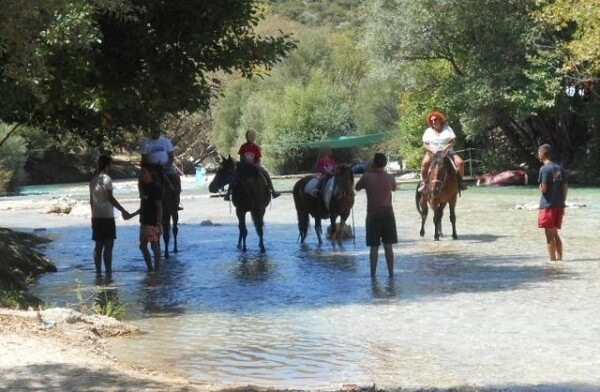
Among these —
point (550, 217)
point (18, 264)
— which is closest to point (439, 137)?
point (550, 217)

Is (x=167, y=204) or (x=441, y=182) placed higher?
(x=441, y=182)

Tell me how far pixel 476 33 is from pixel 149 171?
30796mm

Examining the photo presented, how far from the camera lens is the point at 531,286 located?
45.5ft

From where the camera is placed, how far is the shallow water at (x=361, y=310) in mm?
9055

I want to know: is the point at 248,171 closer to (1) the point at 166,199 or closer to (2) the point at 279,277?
(1) the point at 166,199

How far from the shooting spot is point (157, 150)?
19000 mm

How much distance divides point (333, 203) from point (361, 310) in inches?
323

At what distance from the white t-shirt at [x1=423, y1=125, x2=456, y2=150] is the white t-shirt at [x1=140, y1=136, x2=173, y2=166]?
219 inches

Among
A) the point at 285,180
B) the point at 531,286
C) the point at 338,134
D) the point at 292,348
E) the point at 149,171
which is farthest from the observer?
the point at 338,134

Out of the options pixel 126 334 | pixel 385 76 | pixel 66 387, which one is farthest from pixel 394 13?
pixel 66 387

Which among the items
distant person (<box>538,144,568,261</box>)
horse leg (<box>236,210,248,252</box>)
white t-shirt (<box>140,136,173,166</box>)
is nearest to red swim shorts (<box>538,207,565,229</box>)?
distant person (<box>538,144,568,261</box>)

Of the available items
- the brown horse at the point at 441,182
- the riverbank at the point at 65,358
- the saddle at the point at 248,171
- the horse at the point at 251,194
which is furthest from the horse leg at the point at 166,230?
the riverbank at the point at 65,358

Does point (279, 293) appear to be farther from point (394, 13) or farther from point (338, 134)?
point (338, 134)

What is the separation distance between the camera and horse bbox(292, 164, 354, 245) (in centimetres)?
2020
